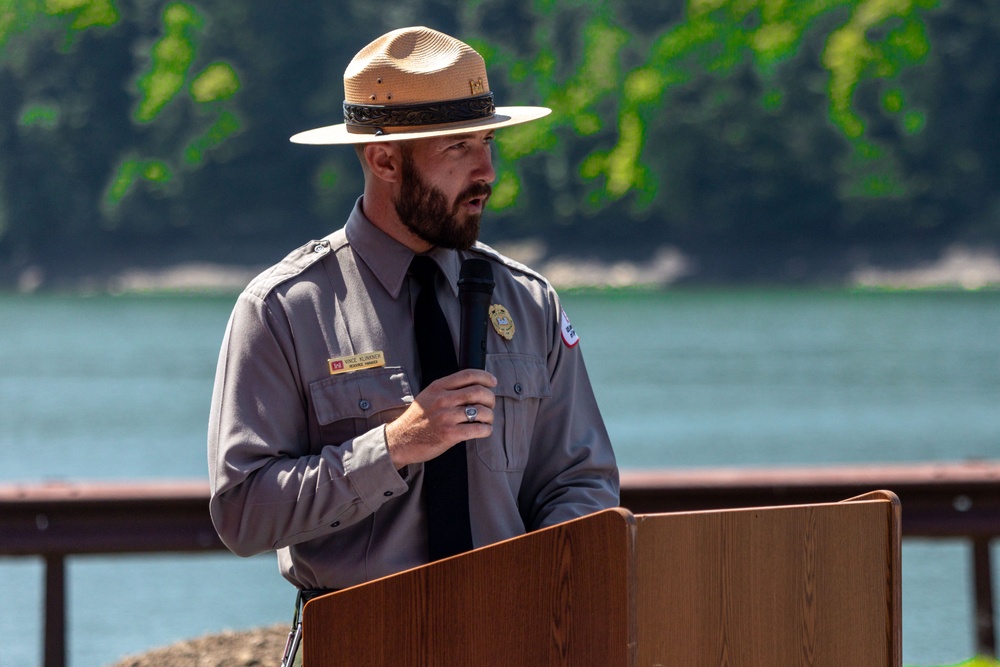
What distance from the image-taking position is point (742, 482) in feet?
14.6

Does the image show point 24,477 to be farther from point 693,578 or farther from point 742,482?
point 693,578

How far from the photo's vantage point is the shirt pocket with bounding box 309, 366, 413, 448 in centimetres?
254

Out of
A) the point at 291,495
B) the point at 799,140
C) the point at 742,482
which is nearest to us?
the point at 291,495

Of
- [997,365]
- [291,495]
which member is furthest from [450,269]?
[997,365]

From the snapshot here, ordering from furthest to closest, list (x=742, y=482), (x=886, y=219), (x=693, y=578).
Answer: (x=886, y=219)
(x=742, y=482)
(x=693, y=578)

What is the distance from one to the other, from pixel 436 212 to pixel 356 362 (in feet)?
0.98

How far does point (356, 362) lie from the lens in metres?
2.56

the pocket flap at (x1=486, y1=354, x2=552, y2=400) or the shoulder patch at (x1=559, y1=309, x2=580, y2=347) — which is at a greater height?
the shoulder patch at (x1=559, y1=309, x2=580, y2=347)

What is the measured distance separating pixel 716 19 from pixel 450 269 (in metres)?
67.7

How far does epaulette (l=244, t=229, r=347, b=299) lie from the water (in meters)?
2.05

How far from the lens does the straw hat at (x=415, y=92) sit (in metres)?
2.60

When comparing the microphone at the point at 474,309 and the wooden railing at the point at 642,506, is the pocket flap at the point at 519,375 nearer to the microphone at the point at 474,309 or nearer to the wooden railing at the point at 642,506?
the microphone at the point at 474,309

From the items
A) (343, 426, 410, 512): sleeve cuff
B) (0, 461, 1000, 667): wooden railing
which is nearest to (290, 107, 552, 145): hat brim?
(343, 426, 410, 512): sleeve cuff

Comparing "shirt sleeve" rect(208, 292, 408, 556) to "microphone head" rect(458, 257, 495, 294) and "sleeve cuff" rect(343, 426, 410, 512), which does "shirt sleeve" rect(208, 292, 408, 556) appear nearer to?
"sleeve cuff" rect(343, 426, 410, 512)
